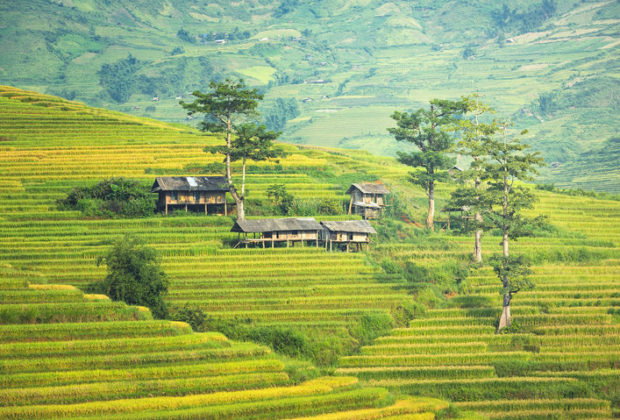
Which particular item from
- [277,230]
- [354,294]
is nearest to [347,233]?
[277,230]

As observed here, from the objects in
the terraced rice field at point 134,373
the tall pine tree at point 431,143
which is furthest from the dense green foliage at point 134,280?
the tall pine tree at point 431,143

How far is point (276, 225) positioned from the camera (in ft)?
193

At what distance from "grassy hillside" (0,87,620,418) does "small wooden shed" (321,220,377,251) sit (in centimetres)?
151

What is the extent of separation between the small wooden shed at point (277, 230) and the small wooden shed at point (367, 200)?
9.04 m

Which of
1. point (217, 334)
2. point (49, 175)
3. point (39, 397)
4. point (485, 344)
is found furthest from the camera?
point (49, 175)

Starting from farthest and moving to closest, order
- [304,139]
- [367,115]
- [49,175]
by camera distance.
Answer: [367,115]
[304,139]
[49,175]

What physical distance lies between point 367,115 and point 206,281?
136 m

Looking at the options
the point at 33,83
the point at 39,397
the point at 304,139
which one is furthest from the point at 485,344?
the point at 33,83

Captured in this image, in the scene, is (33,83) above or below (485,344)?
above

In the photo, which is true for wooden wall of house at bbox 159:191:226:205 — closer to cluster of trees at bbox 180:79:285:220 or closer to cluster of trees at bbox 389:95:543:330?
cluster of trees at bbox 180:79:285:220

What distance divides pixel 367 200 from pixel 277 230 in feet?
43.7

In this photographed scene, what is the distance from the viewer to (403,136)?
235 feet

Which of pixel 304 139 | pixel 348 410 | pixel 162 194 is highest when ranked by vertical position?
pixel 304 139

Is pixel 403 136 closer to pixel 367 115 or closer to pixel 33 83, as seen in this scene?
pixel 367 115
